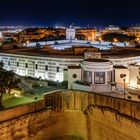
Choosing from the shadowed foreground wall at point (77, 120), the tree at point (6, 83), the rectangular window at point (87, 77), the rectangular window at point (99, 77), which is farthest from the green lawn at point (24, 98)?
the rectangular window at point (99, 77)

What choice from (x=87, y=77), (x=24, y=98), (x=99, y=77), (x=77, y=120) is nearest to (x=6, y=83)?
(x=24, y=98)

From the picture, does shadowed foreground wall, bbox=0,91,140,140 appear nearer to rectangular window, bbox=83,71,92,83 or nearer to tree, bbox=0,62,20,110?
tree, bbox=0,62,20,110

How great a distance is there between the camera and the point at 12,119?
1083 inches

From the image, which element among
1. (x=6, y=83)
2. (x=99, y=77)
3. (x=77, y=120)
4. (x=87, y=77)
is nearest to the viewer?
(x=6, y=83)

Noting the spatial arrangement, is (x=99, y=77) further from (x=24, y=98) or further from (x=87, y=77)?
(x=24, y=98)

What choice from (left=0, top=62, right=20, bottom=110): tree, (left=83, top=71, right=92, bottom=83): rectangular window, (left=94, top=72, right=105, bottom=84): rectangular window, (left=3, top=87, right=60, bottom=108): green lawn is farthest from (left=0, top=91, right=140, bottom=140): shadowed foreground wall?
(left=94, top=72, right=105, bottom=84): rectangular window

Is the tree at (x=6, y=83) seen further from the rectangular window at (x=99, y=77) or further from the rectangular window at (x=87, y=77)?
the rectangular window at (x=99, y=77)

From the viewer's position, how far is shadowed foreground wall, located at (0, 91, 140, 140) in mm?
26438

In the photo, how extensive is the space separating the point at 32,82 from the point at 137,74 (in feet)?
42.3

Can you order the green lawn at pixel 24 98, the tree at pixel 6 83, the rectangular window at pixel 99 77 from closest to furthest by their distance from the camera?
the tree at pixel 6 83
the green lawn at pixel 24 98
the rectangular window at pixel 99 77

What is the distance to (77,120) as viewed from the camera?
102 feet

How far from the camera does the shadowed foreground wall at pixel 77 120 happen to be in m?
26.4

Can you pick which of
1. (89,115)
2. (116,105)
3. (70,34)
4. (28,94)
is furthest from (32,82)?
(70,34)

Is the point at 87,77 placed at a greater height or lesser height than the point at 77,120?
greater
